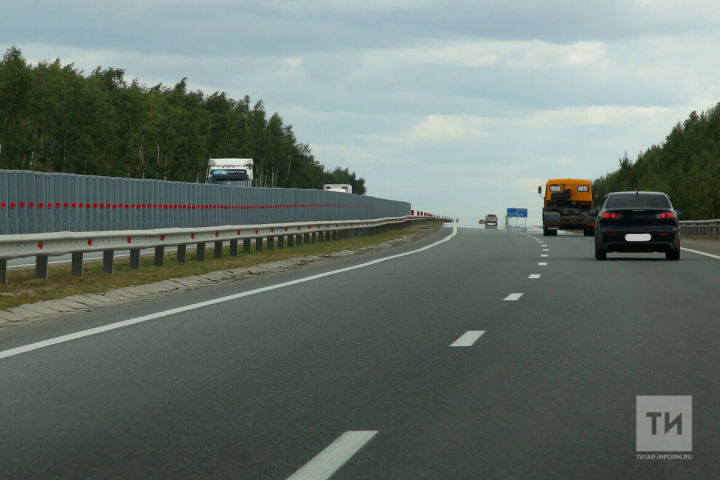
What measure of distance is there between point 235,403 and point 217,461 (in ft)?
5.66

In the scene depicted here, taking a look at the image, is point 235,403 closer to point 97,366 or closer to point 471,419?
point 471,419

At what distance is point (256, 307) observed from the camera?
1510cm

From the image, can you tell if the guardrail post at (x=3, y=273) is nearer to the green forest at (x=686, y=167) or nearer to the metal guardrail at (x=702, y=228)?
the metal guardrail at (x=702, y=228)

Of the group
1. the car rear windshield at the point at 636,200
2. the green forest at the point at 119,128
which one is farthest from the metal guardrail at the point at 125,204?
the green forest at the point at 119,128

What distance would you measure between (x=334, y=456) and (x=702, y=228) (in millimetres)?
54797

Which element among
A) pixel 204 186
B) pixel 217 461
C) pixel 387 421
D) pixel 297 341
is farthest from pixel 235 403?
pixel 204 186

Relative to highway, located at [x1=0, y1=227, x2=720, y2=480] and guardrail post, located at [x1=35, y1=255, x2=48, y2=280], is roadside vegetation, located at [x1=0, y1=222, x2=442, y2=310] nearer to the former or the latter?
guardrail post, located at [x1=35, y1=255, x2=48, y2=280]

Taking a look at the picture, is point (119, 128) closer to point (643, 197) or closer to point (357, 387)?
point (643, 197)

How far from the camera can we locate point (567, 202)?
60062 mm

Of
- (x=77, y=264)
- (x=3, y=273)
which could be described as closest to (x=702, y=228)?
(x=77, y=264)

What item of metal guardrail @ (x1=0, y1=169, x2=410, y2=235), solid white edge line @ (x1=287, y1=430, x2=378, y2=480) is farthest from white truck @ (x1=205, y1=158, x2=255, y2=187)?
solid white edge line @ (x1=287, y1=430, x2=378, y2=480)

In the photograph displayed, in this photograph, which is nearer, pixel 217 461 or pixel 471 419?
pixel 217 461

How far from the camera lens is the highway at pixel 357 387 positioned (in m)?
6.08

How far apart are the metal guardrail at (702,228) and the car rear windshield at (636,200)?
26101 millimetres
